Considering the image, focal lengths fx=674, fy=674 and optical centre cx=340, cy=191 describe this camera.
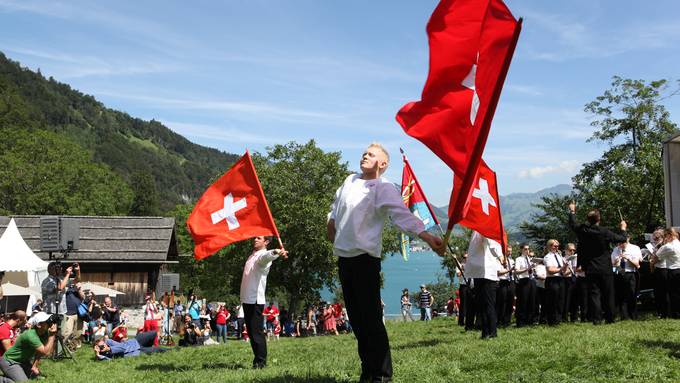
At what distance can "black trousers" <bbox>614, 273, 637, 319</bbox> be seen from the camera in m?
15.5

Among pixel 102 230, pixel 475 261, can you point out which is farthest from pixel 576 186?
pixel 475 261

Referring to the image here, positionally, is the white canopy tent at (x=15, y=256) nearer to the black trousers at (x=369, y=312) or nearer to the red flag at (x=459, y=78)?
the black trousers at (x=369, y=312)

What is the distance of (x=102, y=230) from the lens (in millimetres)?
51250

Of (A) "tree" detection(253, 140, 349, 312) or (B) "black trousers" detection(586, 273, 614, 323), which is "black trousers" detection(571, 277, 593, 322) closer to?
(B) "black trousers" detection(586, 273, 614, 323)

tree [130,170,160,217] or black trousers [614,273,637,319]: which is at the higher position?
tree [130,170,160,217]

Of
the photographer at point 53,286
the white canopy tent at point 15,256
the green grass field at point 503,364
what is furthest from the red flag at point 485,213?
the white canopy tent at point 15,256

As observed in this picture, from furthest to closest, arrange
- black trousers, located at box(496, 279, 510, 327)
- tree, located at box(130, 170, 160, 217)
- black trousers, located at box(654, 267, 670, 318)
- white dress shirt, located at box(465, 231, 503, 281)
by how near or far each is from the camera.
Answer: tree, located at box(130, 170, 160, 217) < black trousers, located at box(496, 279, 510, 327) < black trousers, located at box(654, 267, 670, 318) < white dress shirt, located at box(465, 231, 503, 281)

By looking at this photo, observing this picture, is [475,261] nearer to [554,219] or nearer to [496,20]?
[496,20]

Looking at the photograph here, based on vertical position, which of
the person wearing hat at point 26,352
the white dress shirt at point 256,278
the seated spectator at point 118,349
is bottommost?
the seated spectator at point 118,349

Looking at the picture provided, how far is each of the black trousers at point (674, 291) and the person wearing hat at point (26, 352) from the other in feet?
41.8

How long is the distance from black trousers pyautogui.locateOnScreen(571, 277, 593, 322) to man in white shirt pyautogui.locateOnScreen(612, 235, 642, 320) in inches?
34.9

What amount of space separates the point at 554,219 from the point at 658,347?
51134 mm

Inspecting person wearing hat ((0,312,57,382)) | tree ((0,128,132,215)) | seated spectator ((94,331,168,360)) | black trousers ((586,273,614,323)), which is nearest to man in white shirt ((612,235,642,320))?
black trousers ((586,273,614,323))

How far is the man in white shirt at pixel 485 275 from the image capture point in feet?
39.3
